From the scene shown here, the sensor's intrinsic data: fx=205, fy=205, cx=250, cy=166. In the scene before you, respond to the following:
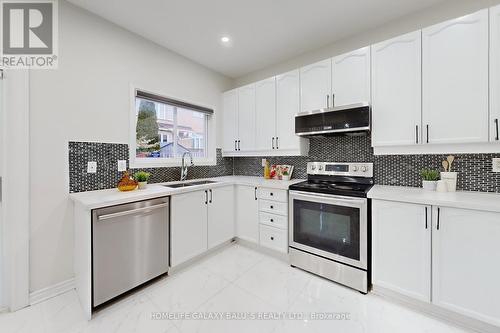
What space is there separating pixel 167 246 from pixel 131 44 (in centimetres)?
225

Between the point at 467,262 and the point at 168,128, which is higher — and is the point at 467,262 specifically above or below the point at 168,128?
below

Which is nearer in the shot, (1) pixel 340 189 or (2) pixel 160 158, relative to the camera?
(1) pixel 340 189

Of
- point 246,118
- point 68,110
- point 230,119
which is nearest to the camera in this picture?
point 68,110

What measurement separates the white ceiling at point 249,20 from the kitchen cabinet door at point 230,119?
0.69m

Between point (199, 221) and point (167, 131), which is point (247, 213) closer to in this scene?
point (199, 221)

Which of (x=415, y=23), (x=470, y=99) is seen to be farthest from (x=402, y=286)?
(x=415, y=23)

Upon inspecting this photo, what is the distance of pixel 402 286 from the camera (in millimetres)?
1652

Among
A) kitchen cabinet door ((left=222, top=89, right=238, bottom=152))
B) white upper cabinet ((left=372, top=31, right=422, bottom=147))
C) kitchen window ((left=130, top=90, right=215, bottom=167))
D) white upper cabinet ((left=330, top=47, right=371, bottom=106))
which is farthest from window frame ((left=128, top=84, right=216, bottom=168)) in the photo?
white upper cabinet ((left=372, top=31, right=422, bottom=147))

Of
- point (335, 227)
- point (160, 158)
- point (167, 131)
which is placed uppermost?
point (167, 131)

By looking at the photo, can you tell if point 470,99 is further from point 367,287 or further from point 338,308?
point 338,308

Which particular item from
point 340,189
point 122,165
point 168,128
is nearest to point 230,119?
point 168,128

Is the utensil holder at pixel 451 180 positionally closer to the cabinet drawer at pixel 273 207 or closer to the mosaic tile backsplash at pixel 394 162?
the mosaic tile backsplash at pixel 394 162

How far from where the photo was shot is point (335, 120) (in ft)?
7.12

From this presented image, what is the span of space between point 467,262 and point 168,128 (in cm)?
324
